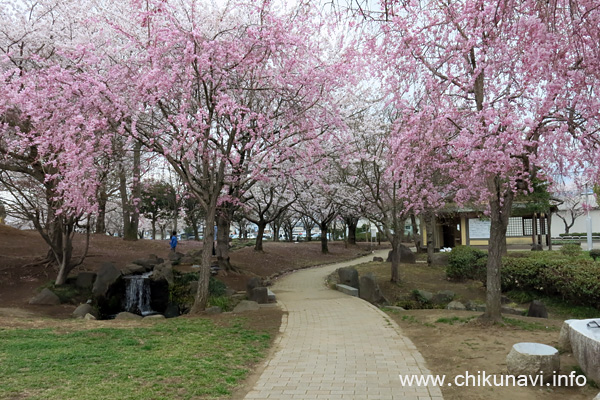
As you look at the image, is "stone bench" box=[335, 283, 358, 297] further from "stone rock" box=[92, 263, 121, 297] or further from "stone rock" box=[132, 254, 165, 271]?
"stone rock" box=[132, 254, 165, 271]

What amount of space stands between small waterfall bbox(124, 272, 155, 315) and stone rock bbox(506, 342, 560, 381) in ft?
40.7

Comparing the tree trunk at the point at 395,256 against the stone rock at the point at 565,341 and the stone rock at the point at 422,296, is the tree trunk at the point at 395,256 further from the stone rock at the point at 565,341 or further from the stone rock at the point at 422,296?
the stone rock at the point at 565,341

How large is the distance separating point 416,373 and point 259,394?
6.79 feet

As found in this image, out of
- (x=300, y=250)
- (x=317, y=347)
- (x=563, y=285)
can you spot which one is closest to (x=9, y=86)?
(x=317, y=347)

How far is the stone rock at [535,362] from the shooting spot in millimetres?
4898

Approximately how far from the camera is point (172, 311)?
46.4 feet

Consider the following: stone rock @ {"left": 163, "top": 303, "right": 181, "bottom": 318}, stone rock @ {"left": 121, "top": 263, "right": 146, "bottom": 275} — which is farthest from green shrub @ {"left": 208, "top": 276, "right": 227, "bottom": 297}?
stone rock @ {"left": 121, "top": 263, "right": 146, "bottom": 275}

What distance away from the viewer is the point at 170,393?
15.1 ft

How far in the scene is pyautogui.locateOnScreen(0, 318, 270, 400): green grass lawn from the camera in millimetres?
4659

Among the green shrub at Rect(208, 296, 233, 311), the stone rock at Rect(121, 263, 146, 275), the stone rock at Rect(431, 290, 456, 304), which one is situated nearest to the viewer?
the green shrub at Rect(208, 296, 233, 311)

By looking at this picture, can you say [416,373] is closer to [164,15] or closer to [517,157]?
[517,157]

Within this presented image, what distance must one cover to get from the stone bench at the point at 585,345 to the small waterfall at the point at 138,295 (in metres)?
12.7

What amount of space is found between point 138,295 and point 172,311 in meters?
1.96

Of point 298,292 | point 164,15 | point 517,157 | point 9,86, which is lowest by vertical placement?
point 298,292
